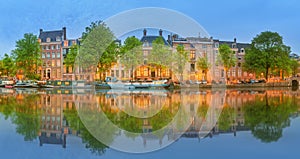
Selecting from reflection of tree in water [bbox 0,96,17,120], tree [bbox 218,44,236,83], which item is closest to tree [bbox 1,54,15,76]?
tree [bbox 218,44,236,83]

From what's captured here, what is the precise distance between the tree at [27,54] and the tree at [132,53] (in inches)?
710

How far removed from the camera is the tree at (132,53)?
1516 inches

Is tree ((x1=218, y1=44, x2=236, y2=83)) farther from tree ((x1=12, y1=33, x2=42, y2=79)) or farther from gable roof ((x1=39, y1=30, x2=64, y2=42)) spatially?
gable roof ((x1=39, y1=30, x2=64, y2=42))

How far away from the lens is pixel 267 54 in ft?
178

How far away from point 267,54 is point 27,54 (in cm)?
3850

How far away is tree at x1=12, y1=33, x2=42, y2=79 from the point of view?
5088cm

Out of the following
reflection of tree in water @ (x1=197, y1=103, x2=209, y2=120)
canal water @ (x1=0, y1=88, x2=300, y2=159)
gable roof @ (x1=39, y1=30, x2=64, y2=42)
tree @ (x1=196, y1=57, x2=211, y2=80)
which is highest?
gable roof @ (x1=39, y1=30, x2=64, y2=42)

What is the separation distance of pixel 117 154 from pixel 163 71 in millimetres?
42100

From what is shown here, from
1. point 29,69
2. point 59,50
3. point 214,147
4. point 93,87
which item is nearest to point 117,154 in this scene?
point 214,147

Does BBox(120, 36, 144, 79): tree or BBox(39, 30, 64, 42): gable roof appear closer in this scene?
BBox(120, 36, 144, 79): tree

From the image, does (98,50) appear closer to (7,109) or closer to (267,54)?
(7,109)

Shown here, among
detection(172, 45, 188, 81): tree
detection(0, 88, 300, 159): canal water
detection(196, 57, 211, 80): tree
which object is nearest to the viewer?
detection(0, 88, 300, 159): canal water

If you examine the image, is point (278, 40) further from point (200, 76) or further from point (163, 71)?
point (163, 71)

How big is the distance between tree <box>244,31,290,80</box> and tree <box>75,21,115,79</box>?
85.8ft
